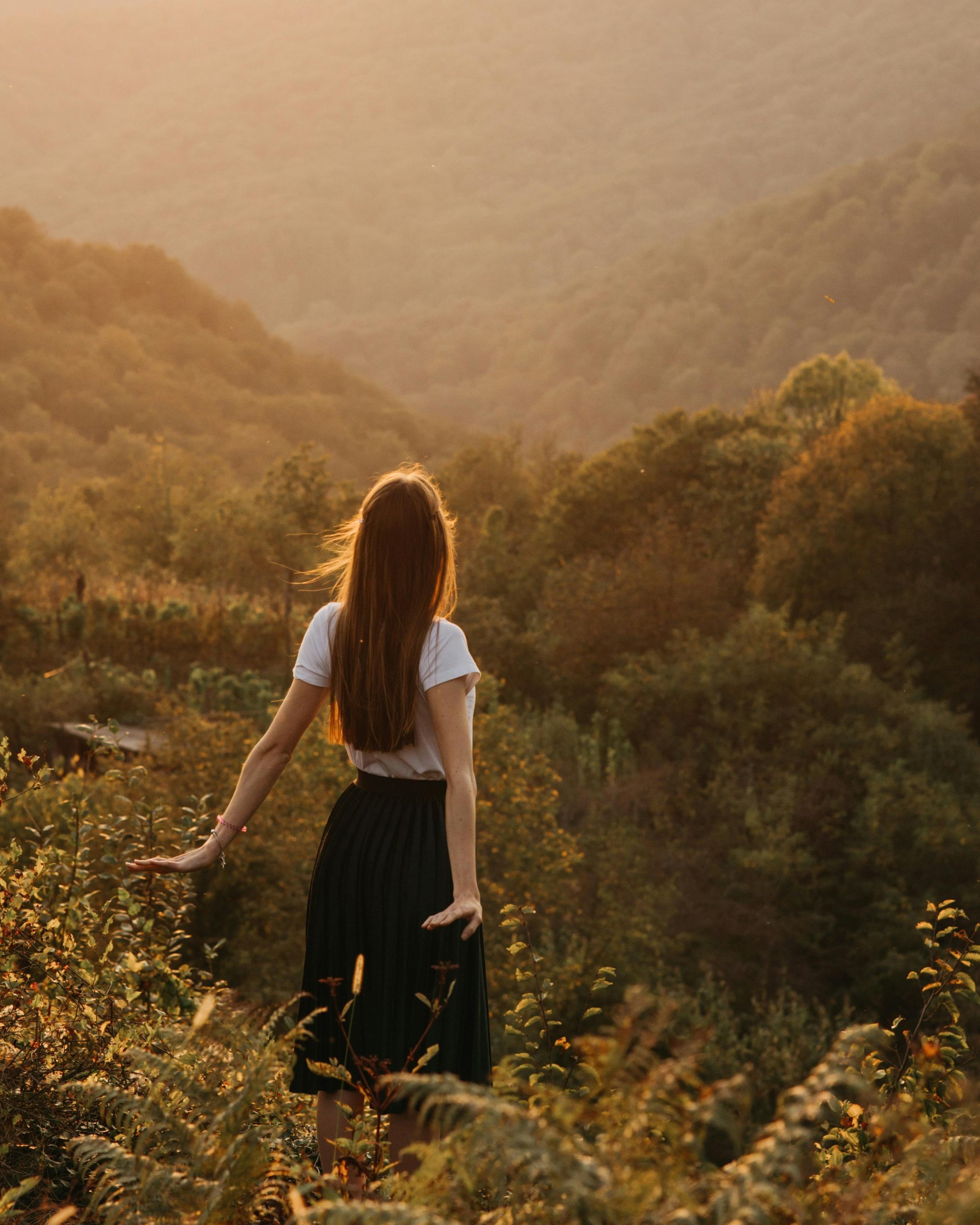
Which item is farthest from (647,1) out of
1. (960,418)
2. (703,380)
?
(960,418)

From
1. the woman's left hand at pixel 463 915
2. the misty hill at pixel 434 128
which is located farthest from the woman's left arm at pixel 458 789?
the misty hill at pixel 434 128

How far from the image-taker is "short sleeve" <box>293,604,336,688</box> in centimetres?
256

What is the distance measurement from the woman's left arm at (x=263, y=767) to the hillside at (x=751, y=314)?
7576cm

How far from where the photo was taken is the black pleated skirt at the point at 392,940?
8.23 ft

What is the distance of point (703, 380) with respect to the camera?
83.8m

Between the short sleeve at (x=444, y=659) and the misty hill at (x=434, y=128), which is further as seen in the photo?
the misty hill at (x=434, y=128)

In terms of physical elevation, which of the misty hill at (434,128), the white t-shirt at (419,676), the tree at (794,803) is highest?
the misty hill at (434,128)

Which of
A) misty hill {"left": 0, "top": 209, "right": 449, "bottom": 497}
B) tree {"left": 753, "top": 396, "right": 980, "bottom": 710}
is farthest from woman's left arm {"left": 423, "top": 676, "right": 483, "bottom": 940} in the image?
misty hill {"left": 0, "top": 209, "right": 449, "bottom": 497}

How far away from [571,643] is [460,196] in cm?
10967

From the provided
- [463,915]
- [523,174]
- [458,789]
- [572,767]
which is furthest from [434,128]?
[463,915]

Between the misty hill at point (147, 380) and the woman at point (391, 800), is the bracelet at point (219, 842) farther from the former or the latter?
the misty hill at point (147, 380)

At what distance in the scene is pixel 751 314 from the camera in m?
85.1

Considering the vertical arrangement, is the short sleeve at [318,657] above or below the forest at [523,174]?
below

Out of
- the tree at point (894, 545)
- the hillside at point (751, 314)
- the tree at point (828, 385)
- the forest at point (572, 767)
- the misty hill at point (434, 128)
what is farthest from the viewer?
the misty hill at point (434, 128)
